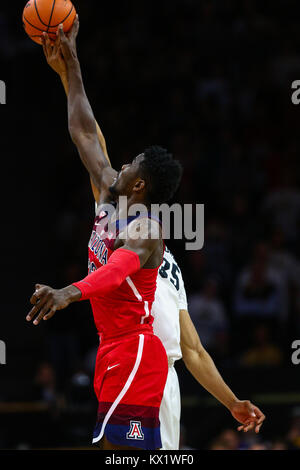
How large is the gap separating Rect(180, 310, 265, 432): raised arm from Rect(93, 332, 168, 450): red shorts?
567mm

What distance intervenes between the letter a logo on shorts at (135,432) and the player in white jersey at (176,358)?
1.22ft

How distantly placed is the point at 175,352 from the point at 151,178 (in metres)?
1.09

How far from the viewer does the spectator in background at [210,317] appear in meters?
9.27

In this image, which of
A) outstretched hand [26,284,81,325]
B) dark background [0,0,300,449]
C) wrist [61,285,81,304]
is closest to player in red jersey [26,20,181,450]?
wrist [61,285,81,304]

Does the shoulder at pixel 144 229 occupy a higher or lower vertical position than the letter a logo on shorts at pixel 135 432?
higher

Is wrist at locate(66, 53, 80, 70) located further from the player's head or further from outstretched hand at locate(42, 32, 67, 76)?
the player's head

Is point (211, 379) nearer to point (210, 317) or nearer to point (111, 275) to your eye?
point (111, 275)

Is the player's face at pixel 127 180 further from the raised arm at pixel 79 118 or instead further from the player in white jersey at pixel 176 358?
the player in white jersey at pixel 176 358

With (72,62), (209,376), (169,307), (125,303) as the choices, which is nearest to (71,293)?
(125,303)

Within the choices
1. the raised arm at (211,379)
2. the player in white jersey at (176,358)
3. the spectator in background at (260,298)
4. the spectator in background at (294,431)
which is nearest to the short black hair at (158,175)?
the player in white jersey at (176,358)

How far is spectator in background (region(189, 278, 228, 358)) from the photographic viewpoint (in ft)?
30.4

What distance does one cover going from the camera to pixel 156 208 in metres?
4.54
